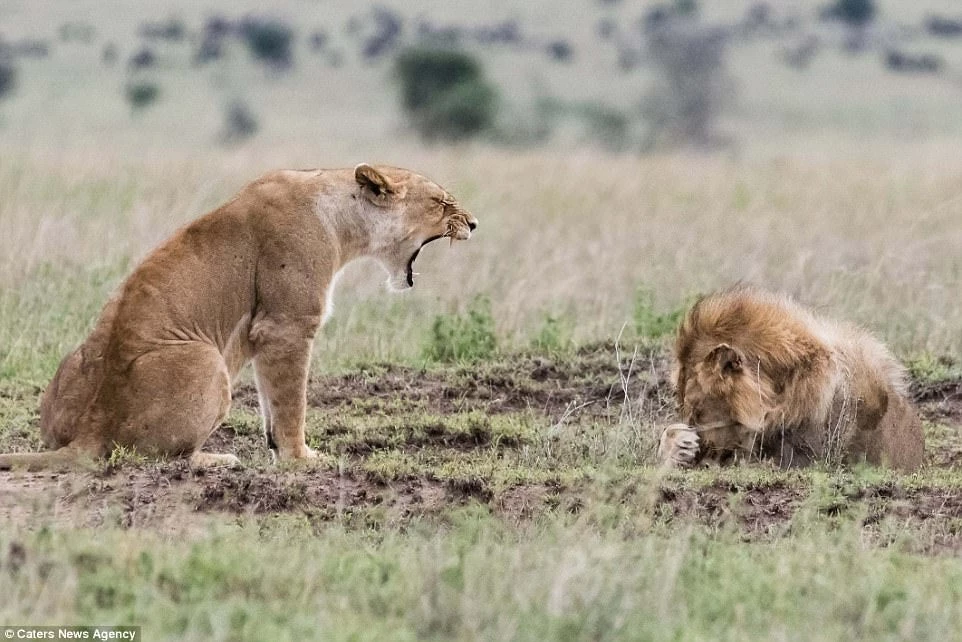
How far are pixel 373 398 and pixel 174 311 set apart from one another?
1.60 meters

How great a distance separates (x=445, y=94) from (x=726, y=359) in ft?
75.1

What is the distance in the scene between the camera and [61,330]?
Answer: 330 inches

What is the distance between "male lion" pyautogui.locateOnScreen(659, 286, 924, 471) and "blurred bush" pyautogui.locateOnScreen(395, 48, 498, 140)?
71.9ft

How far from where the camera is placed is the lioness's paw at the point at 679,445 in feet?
19.7

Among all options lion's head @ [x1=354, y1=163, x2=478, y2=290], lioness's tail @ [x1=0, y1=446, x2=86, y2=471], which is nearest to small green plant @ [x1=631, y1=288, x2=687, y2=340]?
lion's head @ [x1=354, y1=163, x2=478, y2=290]

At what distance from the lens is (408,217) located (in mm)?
6465

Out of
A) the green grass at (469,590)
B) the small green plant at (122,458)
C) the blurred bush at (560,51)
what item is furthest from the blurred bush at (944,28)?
the green grass at (469,590)

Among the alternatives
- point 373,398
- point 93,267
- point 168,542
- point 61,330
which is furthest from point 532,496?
point 93,267

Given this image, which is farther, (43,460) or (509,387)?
(509,387)

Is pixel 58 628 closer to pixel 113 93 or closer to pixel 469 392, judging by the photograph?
pixel 469 392

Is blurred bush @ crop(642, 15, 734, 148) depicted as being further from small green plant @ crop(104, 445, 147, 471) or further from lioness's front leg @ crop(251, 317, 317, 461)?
small green plant @ crop(104, 445, 147, 471)

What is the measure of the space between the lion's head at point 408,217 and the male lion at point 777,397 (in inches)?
39.3

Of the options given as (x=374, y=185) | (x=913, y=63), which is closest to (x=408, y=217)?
(x=374, y=185)

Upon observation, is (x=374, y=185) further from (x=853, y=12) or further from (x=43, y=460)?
(x=853, y=12)
